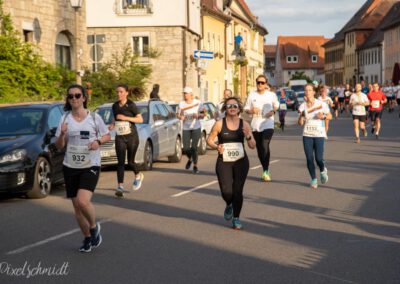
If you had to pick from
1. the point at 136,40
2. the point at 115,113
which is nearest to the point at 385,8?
the point at 136,40

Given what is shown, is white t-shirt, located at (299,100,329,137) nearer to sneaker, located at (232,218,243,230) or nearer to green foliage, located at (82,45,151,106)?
sneaker, located at (232,218,243,230)

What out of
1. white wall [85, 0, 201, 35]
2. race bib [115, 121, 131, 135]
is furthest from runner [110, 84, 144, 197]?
white wall [85, 0, 201, 35]

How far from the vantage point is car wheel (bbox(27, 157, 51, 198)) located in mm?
14383

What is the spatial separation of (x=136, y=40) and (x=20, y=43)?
2219 centimetres

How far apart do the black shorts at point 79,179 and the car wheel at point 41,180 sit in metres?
4.94

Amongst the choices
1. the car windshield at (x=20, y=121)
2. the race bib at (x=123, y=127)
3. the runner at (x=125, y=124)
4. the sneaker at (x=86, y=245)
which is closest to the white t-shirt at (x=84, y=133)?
the sneaker at (x=86, y=245)

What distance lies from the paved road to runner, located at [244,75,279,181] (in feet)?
1.74

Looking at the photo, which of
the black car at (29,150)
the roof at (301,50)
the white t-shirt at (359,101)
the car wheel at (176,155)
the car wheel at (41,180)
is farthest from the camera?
the roof at (301,50)

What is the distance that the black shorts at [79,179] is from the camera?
9469 millimetres

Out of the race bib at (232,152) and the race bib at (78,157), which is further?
the race bib at (232,152)

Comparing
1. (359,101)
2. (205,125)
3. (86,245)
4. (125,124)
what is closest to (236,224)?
(86,245)

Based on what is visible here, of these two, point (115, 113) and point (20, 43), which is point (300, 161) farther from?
point (20, 43)

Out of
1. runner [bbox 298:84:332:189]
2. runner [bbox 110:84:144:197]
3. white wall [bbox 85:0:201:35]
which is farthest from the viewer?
white wall [bbox 85:0:201:35]

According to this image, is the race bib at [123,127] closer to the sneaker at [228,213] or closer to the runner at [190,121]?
the runner at [190,121]
